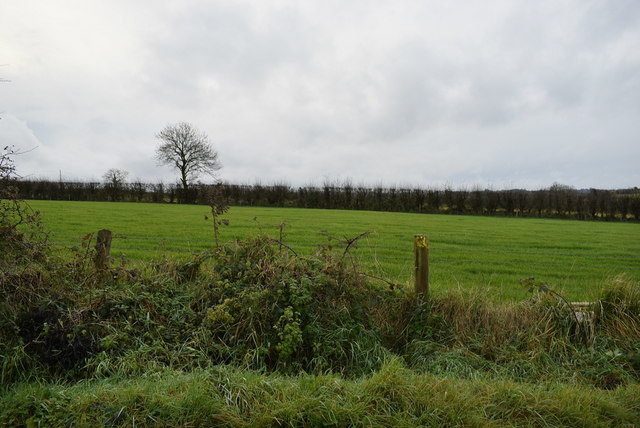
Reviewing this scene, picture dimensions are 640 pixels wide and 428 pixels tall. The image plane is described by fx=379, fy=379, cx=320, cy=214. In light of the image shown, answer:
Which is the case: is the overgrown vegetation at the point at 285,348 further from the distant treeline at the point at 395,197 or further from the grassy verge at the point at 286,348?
the distant treeline at the point at 395,197

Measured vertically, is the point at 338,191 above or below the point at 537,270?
above

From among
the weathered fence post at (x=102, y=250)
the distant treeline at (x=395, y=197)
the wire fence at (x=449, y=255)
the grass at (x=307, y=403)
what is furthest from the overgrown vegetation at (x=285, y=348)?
the distant treeline at (x=395, y=197)

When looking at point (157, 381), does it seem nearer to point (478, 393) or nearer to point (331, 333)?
point (331, 333)

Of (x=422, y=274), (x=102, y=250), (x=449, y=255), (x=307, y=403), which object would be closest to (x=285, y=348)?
(x=307, y=403)

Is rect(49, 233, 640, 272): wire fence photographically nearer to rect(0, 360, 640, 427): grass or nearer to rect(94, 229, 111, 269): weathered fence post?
rect(94, 229, 111, 269): weathered fence post

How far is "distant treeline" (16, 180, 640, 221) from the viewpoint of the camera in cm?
3822

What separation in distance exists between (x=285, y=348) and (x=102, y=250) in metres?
3.00

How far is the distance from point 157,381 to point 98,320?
4.35 feet

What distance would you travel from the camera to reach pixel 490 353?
4.48 meters

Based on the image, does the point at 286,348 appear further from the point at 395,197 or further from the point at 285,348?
the point at 395,197

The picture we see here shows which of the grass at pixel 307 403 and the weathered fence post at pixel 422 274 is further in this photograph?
the weathered fence post at pixel 422 274

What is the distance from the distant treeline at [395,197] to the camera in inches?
1505

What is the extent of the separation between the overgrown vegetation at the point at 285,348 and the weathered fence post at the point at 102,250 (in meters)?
0.14

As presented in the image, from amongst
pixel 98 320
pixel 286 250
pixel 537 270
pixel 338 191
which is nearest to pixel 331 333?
pixel 286 250
